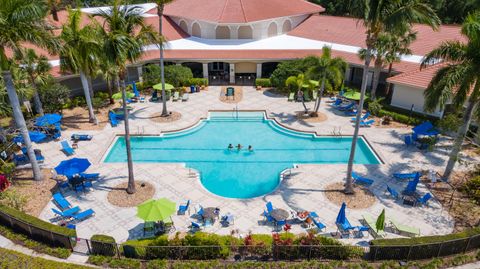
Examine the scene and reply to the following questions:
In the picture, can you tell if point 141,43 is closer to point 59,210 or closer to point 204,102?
point 59,210

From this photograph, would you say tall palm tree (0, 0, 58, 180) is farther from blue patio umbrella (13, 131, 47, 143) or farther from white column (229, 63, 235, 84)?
white column (229, 63, 235, 84)

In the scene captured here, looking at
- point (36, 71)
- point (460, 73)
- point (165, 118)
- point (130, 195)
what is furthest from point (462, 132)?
point (36, 71)

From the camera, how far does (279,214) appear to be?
59.2ft

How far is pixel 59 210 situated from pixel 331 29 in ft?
118

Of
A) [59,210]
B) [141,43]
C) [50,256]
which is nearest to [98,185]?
[59,210]

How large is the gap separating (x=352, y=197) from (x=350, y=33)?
1033 inches

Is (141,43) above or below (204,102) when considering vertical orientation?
above

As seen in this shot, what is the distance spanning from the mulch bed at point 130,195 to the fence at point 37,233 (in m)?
3.93

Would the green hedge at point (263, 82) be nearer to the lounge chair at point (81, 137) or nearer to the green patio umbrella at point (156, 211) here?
the lounge chair at point (81, 137)

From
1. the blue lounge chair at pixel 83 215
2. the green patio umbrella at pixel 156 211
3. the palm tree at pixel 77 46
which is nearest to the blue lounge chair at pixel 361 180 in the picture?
the green patio umbrella at pixel 156 211

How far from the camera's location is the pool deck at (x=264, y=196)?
1831 centimetres

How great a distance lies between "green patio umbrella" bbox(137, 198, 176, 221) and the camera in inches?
654

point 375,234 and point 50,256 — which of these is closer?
point 50,256

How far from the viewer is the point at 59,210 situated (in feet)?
63.2
